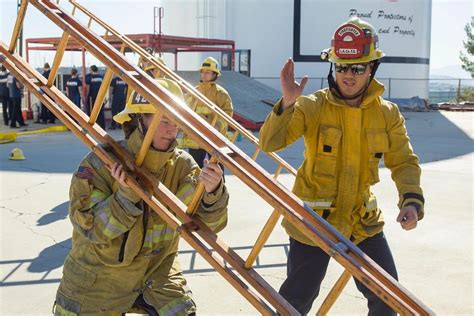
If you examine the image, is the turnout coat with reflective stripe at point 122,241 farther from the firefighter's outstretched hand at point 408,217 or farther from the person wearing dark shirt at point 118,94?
the person wearing dark shirt at point 118,94

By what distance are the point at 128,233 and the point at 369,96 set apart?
129cm

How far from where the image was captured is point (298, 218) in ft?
5.48

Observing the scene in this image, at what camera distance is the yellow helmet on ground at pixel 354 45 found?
257 cm

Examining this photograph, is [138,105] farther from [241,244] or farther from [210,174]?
[241,244]

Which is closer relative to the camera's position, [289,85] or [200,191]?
[200,191]

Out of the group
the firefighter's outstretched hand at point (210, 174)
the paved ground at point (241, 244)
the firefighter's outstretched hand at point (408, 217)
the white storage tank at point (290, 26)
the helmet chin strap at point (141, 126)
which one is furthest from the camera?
the white storage tank at point (290, 26)

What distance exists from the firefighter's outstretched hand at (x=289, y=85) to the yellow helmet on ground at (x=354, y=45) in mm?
293

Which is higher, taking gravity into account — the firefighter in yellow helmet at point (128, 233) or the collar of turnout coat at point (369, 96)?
the collar of turnout coat at point (369, 96)

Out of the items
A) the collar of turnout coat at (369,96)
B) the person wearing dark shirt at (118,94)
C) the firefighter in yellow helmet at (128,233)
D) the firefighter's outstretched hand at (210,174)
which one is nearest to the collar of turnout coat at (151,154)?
the firefighter in yellow helmet at (128,233)

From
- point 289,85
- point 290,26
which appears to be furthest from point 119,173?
point 290,26

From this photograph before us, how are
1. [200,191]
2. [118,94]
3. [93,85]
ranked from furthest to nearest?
[118,94], [93,85], [200,191]

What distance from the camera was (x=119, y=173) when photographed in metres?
2.09

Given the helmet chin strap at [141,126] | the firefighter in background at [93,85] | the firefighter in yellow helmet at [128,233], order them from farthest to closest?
the firefighter in background at [93,85], the helmet chin strap at [141,126], the firefighter in yellow helmet at [128,233]

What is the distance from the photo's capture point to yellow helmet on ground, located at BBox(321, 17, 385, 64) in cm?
257
